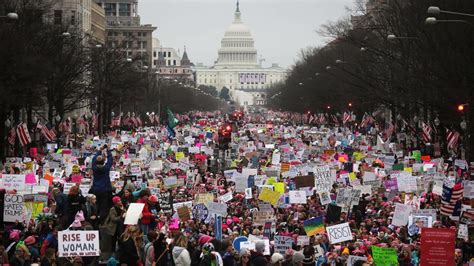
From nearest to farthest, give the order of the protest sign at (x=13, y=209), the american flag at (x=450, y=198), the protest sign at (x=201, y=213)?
the protest sign at (x=13, y=209), the protest sign at (x=201, y=213), the american flag at (x=450, y=198)

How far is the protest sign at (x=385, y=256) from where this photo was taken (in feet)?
64.8

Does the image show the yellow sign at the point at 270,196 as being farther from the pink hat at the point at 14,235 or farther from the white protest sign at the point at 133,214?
the pink hat at the point at 14,235

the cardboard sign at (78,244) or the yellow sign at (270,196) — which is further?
the yellow sign at (270,196)

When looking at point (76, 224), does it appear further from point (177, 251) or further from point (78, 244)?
point (177, 251)

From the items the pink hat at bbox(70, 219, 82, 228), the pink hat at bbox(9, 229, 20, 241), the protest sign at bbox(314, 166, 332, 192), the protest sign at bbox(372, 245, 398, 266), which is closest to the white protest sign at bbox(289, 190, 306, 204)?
the protest sign at bbox(314, 166, 332, 192)

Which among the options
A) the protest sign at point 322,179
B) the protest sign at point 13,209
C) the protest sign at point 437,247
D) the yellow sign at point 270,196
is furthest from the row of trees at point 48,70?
the protest sign at point 437,247

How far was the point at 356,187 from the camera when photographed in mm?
31281

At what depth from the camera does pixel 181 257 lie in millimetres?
19266

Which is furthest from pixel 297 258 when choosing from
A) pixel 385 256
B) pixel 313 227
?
pixel 313 227

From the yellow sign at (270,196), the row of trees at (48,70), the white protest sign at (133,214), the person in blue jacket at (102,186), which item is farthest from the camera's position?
the row of trees at (48,70)

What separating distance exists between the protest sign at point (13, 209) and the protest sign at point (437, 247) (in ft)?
24.5

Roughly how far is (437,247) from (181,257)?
10.8ft

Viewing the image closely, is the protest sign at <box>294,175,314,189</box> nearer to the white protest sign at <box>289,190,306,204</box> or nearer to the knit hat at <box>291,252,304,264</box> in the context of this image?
the white protest sign at <box>289,190,306,204</box>

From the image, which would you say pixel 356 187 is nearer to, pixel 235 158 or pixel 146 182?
pixel 146 182
